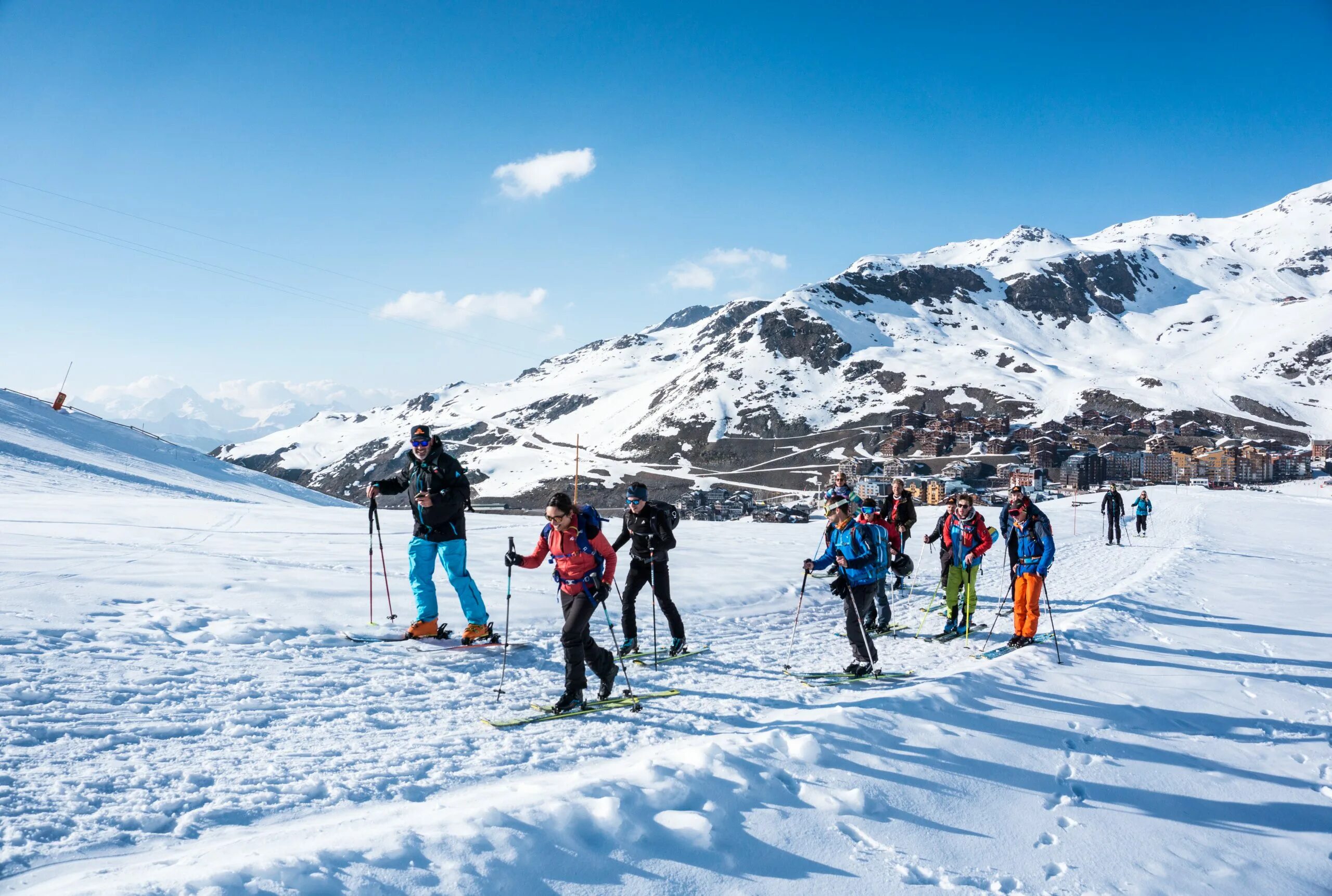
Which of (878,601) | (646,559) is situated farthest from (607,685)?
(878,601)

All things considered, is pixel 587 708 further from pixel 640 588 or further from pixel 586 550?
pixel 640 588

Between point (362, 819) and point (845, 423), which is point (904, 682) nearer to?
point (362, 819)

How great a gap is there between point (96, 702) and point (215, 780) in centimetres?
177

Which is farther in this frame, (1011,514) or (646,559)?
(1011,514)

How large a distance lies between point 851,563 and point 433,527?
487 centimetres

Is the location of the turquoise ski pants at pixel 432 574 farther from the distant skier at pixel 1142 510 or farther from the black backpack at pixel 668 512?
the distant skier at pixel 1142 510

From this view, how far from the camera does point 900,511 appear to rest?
12.7 m

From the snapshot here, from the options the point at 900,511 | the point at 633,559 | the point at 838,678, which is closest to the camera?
the point at 838,678

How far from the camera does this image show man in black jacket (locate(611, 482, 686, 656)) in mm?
8688

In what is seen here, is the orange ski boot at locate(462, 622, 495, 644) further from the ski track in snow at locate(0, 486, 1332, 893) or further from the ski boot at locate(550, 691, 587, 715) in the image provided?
the ski boot at locate(550, 691, 587, 715)

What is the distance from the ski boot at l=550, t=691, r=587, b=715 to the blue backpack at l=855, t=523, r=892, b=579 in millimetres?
3594

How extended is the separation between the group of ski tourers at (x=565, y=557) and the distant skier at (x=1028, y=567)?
4941 mm

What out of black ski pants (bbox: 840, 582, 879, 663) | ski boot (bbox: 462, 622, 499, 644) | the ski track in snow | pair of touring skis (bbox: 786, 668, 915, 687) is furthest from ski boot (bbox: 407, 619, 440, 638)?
black ski pants (bbox: 840, 582, 879, 663)

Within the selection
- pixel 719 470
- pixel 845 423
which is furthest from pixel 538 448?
pixel 845 423
